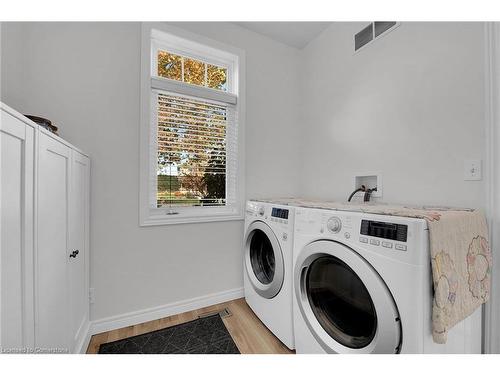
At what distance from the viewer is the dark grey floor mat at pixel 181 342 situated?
1.35 metres

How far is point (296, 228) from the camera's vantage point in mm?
1256

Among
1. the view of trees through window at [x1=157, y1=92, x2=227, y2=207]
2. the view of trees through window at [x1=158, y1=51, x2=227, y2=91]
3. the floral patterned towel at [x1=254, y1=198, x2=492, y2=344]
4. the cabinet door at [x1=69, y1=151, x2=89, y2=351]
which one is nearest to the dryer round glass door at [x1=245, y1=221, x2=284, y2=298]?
the view of trees through window at [x1=157, y1=92, x2=227, y2=207]

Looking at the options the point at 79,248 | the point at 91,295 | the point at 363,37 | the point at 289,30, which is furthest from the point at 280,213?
the point at 289,30

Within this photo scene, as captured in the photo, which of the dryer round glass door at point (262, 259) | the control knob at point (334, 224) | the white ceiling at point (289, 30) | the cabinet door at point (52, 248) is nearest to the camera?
the cabinet door at point (52, 248)

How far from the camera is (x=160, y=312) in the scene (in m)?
1.69

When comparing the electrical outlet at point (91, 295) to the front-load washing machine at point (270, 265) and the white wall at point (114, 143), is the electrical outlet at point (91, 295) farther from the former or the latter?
the front-load washing machine at point (270, 265)

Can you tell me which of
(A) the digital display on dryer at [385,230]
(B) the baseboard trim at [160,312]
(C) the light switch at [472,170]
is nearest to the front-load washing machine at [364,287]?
(A) the digital display on dryer at [385,230]

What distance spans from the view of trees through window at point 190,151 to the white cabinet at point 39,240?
69 centimetres

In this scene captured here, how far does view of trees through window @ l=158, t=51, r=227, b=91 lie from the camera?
1.84 m

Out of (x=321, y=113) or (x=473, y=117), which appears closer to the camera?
(x=473, y=117)

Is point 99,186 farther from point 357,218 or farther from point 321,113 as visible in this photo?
point 321,113

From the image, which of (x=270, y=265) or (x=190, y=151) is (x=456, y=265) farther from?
(x=190, y=151)
